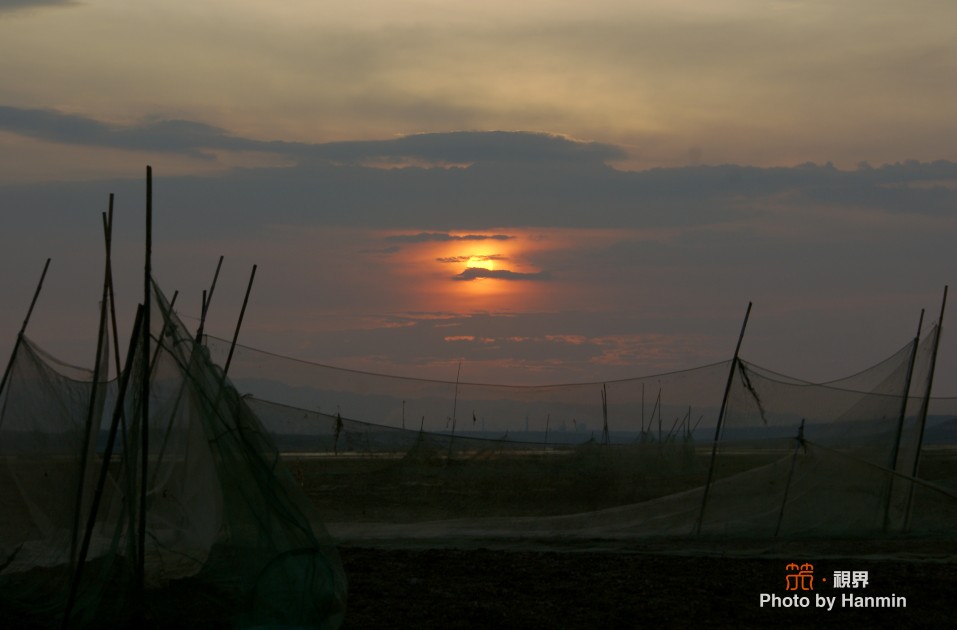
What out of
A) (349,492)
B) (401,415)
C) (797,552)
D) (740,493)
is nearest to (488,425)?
(401,415)

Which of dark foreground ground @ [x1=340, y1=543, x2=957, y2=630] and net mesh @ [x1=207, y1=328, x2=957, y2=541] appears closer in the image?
dark foreground ground @ [x1=340, y1=543, x2=957, y2=630]

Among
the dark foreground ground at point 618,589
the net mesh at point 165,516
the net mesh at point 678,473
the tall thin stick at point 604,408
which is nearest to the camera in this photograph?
the net mesh at point 165,516

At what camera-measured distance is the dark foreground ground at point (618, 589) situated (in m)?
6.27

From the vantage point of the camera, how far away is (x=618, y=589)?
23.7ft

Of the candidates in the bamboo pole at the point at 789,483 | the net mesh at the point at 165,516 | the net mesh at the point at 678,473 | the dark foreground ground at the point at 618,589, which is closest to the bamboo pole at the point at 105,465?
the net mesh at the point at 165,516

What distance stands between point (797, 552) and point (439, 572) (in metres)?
3.11

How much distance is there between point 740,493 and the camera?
9.90 metres

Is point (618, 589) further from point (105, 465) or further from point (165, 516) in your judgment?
point (105, 465)

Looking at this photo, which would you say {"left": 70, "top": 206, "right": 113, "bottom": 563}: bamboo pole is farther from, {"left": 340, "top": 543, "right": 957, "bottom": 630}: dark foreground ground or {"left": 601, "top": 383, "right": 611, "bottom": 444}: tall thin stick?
{"left": 601, "top": 383, "right": 611, "bottom": 444}: tall thin stick

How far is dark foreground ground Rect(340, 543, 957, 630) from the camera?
627 centimetres

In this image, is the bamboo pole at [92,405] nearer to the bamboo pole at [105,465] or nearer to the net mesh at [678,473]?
the bamboo pole at [105,465]

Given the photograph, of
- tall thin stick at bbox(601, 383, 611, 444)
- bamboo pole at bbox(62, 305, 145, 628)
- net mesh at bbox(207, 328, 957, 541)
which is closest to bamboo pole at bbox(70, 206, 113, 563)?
bamboo pole at bbox(62, 305, 145, 628)

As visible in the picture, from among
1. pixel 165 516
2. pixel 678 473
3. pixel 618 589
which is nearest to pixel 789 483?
pixel 678 473

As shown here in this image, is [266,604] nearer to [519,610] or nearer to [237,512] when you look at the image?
[237,512]
